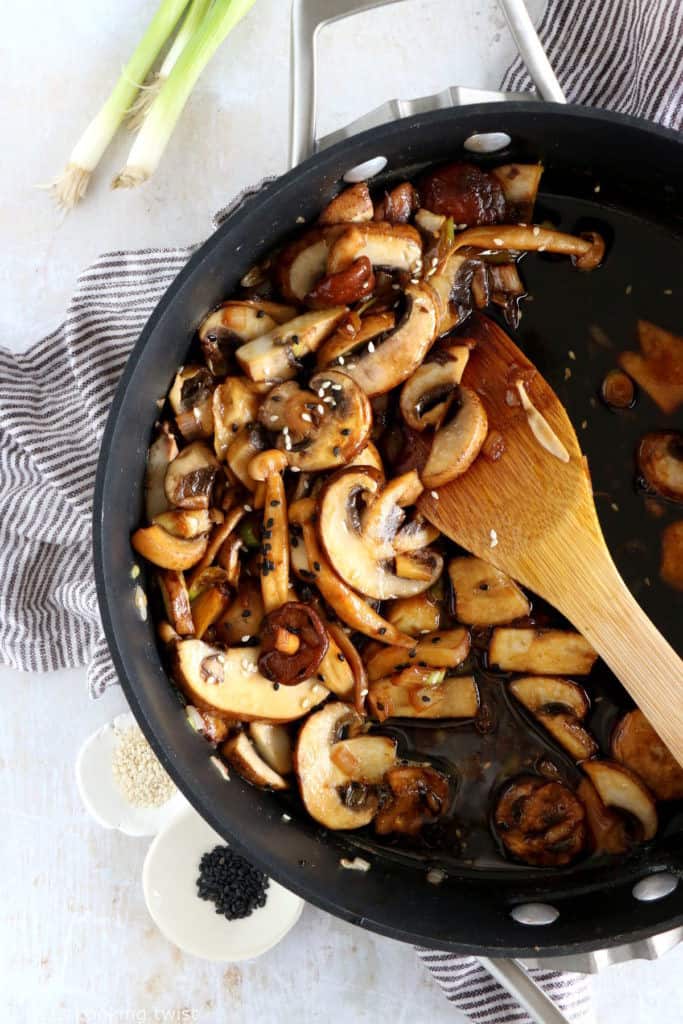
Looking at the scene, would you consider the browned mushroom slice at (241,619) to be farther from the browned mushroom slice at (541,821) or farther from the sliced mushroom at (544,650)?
the browned mushroom slice at (541,821)

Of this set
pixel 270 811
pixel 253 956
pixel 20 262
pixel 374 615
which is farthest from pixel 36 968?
pixel 20 262

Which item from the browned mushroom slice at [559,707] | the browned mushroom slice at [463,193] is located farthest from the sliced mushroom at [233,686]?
the browned mushroom slice at [463,193]

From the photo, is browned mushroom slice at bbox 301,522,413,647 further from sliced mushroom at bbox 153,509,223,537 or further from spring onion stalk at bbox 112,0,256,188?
spring onion stalk at bbox 112,0,256,188

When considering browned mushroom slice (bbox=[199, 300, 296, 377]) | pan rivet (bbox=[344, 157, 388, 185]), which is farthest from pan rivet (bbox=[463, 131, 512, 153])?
browned mushroom slice (bbox=[199, 300, 296, 377])

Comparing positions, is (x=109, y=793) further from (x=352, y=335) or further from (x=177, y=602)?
(x=352, y=335)

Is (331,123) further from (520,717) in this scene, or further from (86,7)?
(520,717)

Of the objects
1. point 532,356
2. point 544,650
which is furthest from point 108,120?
point 544,650
